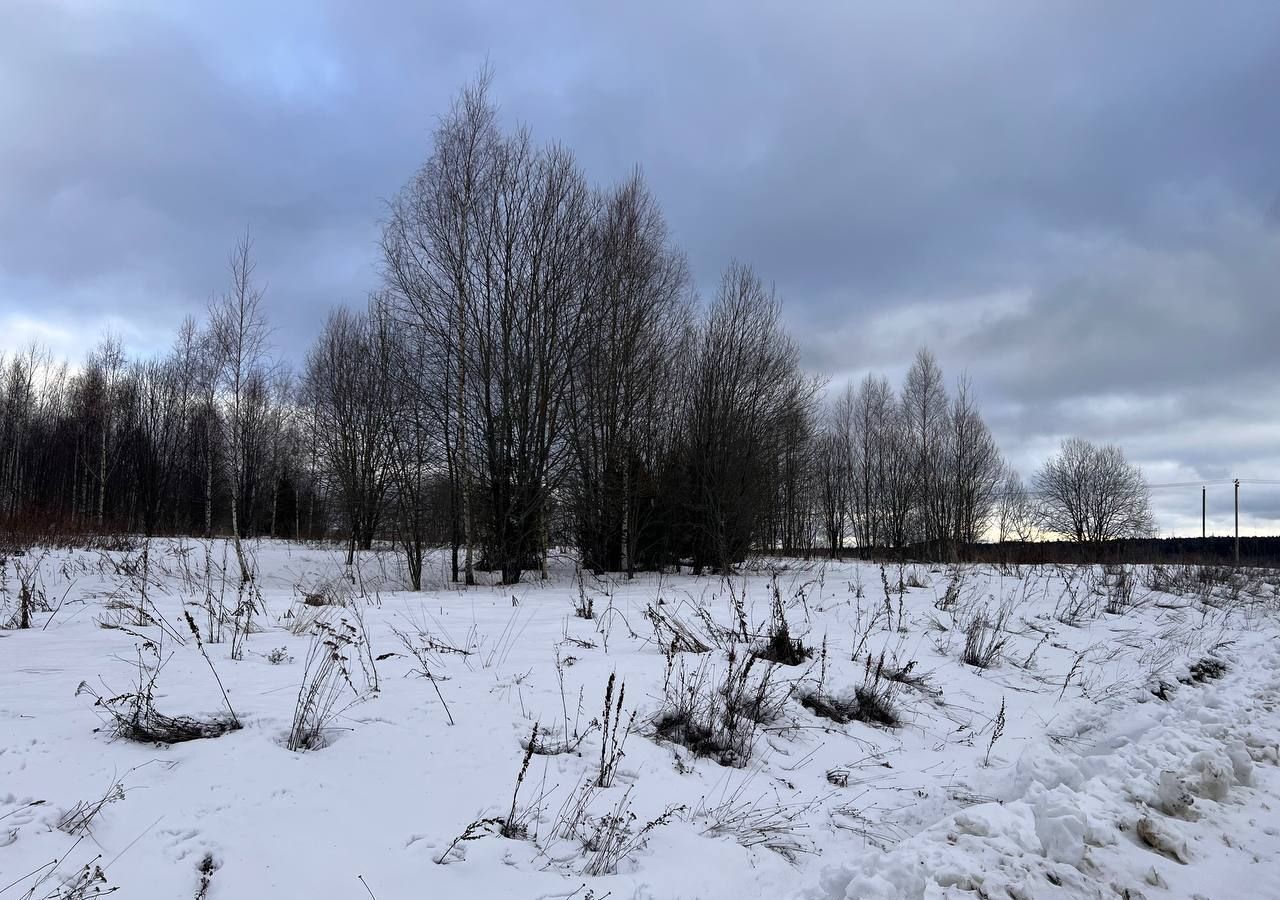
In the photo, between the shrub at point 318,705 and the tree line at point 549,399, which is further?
the tree line at point 549,399

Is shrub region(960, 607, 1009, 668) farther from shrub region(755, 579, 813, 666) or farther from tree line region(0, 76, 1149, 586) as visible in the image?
tree line region(0, 76, 1149, 586)

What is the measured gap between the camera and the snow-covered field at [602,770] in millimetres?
2359

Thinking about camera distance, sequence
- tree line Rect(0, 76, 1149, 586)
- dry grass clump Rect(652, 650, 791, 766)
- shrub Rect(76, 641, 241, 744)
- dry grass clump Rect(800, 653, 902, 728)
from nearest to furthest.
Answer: shrub Rect(76, 641, 241, 744) < dry grass clump Rect(652, 650, 791, 766) < dry grass clump Rect(800, 653, 902, 728) < tree line Rect(0, 76, 1149, 586)

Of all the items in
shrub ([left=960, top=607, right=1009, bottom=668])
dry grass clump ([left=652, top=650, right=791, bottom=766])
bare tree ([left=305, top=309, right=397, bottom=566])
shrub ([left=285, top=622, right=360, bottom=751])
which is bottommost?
shrub ([left=960, top=607, right=1009, bottom=668])

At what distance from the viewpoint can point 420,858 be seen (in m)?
2.43

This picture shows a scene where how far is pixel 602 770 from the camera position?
3.25 metres

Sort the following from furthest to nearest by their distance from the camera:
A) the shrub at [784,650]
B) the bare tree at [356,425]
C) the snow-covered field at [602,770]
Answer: the bare tree at [356,425] → the shrub at [784,650] → the snow-covered field at [602,770]

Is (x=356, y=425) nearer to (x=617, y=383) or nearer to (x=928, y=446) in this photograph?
(x=617, y=383)

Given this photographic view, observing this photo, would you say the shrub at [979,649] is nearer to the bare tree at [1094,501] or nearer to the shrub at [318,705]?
the shrub at [318,705]

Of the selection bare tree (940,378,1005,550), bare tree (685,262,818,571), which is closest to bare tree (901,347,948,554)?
bare tree (940,378,1005,550)

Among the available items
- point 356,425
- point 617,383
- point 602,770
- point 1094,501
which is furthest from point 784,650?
point 1094,501

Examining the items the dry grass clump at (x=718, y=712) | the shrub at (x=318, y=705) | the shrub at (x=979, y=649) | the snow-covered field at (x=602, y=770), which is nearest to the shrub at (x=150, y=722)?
the snow-covered field at (x=602, y=770)

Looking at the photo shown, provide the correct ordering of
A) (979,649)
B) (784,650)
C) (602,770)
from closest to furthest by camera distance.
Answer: (602,770) → (784,650) → (979,649)

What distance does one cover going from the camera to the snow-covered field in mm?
2359
